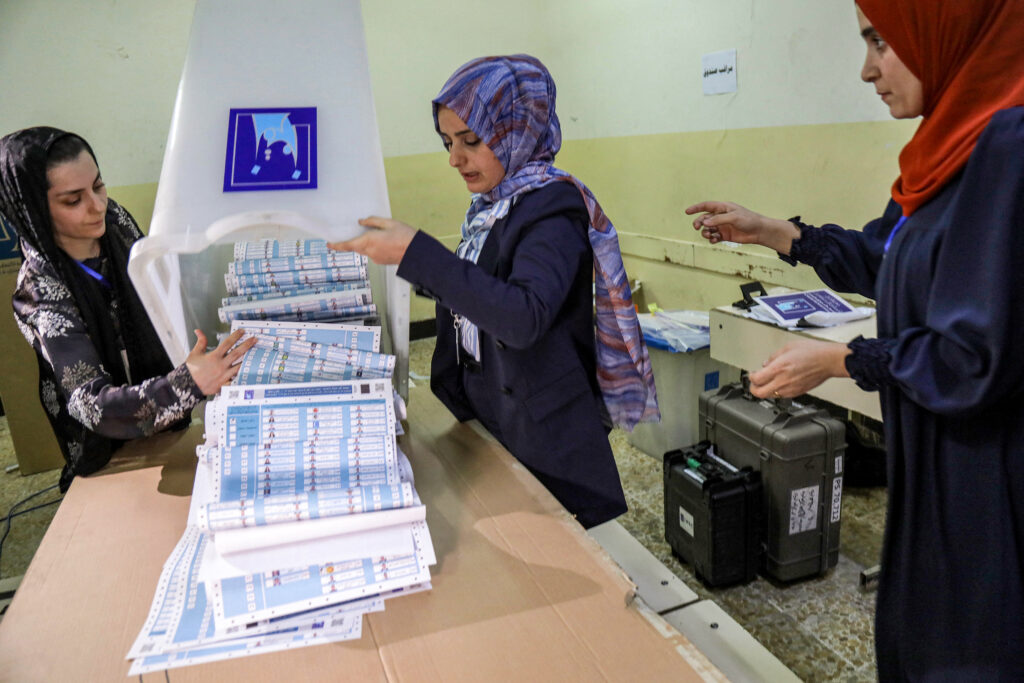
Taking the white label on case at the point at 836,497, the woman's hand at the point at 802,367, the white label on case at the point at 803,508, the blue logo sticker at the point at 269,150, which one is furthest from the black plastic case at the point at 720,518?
the blue logo sticker at the point at 269,150

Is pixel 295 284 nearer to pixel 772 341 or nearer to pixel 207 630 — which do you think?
pixel 207 630

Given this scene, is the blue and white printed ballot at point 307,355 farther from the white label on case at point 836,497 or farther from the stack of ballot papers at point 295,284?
the white label on case at point 836,497

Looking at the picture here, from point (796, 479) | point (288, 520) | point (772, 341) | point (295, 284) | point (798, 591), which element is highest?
point (295, 284)

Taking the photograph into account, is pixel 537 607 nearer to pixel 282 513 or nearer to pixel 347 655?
pixel 347 655

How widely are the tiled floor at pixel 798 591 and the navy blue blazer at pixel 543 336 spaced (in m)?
0.42

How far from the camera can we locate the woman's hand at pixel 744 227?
4.54ft

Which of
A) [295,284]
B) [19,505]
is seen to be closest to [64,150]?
[295,284]

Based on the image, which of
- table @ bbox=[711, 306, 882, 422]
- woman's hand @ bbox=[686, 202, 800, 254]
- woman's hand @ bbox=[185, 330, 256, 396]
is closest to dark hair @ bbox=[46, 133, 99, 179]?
woman's hand @ bbox=[185, 330, 256, 396]

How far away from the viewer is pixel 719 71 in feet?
10.5

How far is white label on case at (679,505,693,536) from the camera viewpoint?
2.22 m

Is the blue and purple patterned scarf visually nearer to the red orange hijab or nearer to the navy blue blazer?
the navy blue blazer

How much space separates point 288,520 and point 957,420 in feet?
3.04

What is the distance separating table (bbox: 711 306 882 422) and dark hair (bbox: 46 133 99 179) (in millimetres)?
1868

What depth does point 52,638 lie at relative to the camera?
2.85ft
